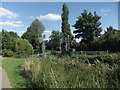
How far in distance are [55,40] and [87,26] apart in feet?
39.4

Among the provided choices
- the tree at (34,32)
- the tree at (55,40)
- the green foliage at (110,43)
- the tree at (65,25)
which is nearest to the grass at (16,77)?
the green foliage at (110,43)

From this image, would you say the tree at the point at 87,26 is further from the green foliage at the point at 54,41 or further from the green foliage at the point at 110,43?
the green foliage at the point at 110,43

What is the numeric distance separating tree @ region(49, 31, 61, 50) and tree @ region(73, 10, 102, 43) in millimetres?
6203

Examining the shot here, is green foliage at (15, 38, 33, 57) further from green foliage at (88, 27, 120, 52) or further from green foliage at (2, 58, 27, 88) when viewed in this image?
green foliage at (2, 58, 27, 88)

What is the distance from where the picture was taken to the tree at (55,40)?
52537 mm

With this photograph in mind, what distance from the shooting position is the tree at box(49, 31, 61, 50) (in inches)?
2068

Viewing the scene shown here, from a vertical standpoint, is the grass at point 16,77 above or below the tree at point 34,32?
below

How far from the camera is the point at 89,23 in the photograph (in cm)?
4803

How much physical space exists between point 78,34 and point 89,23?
193 inches

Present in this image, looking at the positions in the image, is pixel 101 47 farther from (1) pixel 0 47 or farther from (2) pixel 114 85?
(2) pixel 114 85

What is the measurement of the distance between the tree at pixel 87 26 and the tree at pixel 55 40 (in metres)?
6.20

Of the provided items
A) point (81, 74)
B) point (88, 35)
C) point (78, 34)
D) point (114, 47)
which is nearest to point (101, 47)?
point (114, 47)

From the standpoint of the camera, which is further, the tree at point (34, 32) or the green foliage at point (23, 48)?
the tree at point (34, 32)

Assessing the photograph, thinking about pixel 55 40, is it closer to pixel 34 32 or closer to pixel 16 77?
pixel 34 32
